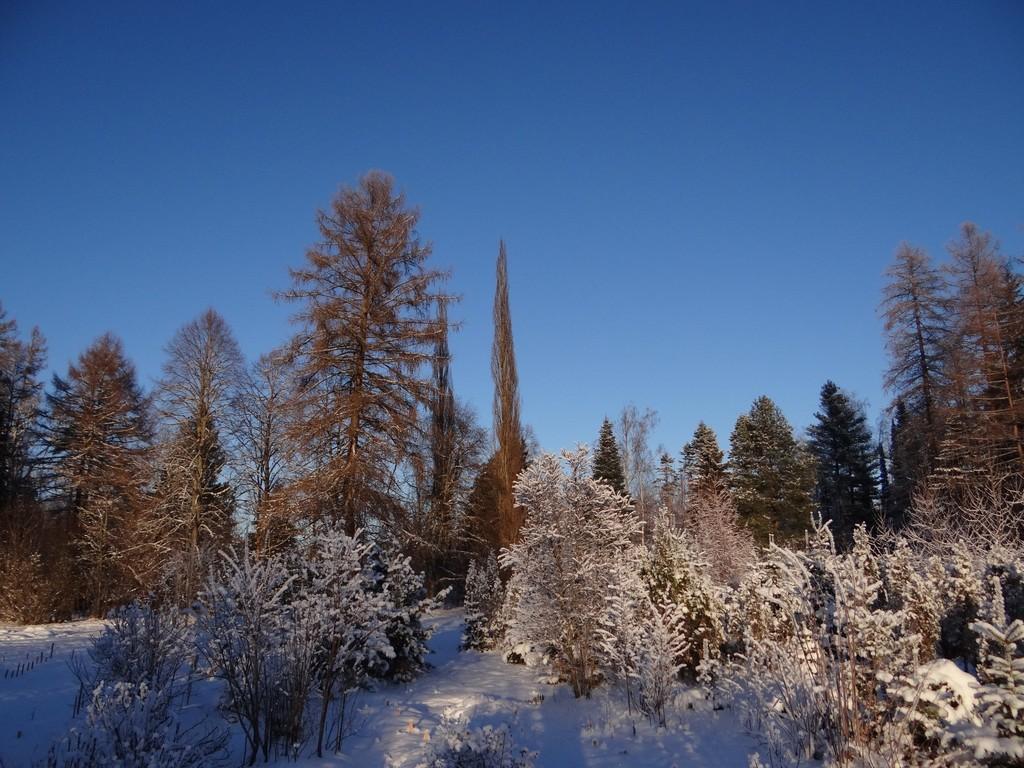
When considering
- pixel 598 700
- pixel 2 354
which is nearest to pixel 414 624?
pixel 598 700

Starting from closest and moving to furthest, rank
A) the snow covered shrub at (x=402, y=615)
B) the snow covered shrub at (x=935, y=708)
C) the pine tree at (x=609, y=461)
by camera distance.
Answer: the snow covered shrub at (x=935, y=708) → the snow covered shrub at (x=402, y=615) → the pine tree at (x=609, y=461)

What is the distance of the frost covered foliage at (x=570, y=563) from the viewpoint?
26.0ft

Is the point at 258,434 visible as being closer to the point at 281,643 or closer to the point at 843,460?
the point at 281,643

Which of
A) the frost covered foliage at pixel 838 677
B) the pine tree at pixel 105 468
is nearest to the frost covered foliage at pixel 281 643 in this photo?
the frost covered foliage at pixel 838 677

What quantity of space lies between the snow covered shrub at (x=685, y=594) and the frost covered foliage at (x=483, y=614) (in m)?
3.98

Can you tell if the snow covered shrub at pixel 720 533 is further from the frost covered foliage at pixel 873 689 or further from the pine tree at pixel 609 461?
the frost covered foliage at pixel 873 689

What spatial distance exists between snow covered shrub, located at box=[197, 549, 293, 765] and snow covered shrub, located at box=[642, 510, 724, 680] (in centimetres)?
455

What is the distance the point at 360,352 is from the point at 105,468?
12825 mm

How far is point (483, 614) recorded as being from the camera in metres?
11.6

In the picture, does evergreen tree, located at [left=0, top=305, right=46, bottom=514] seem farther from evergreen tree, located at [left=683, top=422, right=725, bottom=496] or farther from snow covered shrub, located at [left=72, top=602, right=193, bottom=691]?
evergreen tree, located at [left=683, top=422, right=725, bottom=496]

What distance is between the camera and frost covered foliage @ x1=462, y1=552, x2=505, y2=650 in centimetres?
1160

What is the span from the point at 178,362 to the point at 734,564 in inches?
701

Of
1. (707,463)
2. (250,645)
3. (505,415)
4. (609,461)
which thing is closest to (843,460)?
(707,463)

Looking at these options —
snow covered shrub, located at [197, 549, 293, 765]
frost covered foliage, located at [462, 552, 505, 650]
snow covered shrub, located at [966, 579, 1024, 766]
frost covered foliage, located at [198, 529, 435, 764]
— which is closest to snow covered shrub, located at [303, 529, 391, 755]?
frost covered foliage, located at [198, 529, 435, 764]
